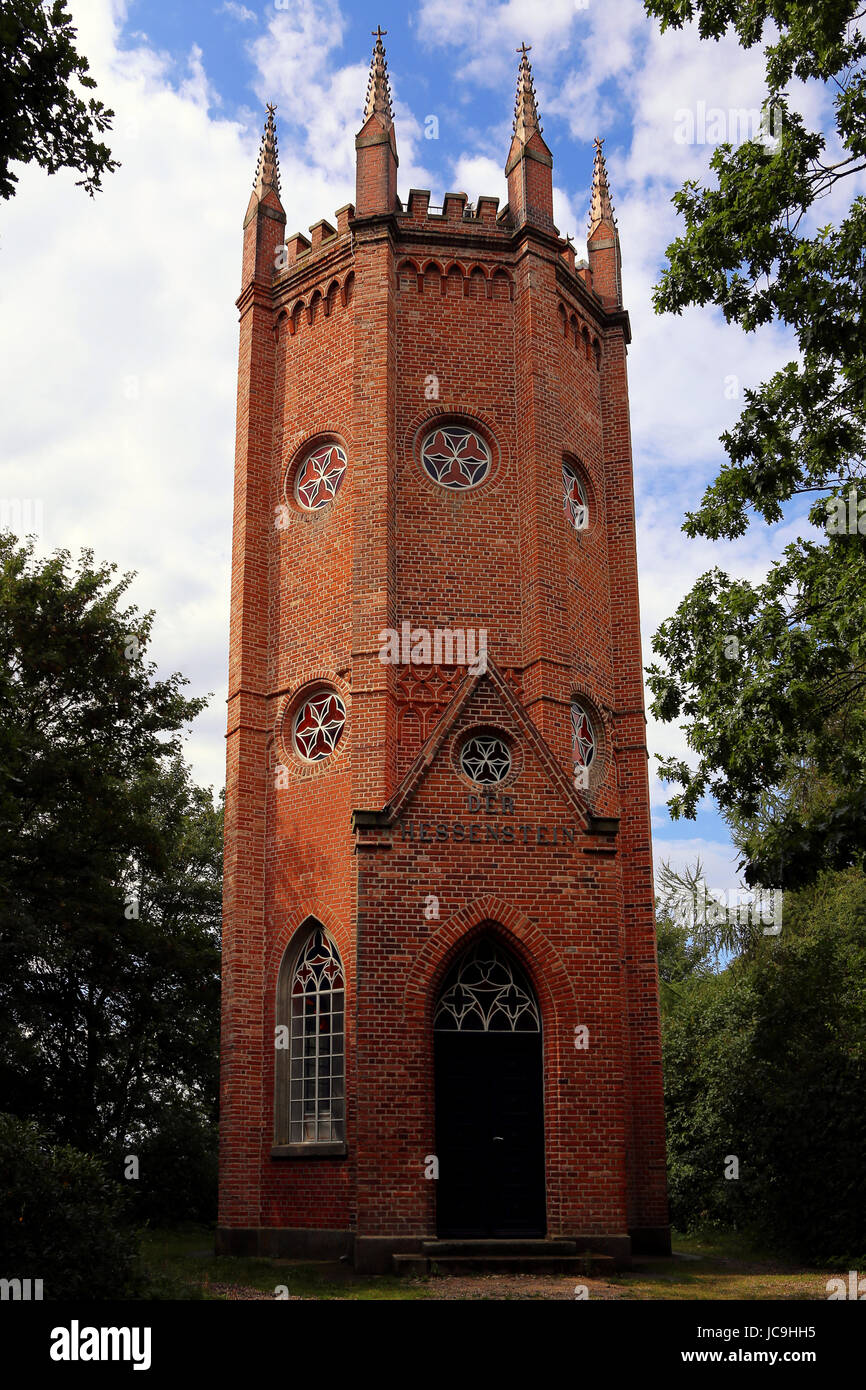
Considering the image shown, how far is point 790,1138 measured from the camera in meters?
17.2

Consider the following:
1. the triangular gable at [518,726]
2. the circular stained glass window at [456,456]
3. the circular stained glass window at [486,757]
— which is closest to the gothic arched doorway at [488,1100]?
the triangular gable at [518,726]

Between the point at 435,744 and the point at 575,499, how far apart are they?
20.5 ft

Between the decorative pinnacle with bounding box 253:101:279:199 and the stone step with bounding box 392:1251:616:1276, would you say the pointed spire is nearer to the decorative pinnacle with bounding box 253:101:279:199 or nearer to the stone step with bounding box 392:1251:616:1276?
the decorative pinnacle with bounding box 253:101:279:199

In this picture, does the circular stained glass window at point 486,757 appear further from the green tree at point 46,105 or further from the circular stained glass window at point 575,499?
the green tree at point 46,105

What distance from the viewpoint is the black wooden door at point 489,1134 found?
14.5 metres

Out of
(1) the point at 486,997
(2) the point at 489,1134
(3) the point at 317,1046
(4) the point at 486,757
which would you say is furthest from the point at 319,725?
(2) the point at 489,1134

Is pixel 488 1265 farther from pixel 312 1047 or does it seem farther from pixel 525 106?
pixel 525 106

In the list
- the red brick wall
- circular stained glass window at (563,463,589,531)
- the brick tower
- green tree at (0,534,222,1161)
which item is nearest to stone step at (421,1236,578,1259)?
the brick tower

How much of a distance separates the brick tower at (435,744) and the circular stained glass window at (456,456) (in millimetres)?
44

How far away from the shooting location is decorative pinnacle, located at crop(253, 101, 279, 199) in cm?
2152

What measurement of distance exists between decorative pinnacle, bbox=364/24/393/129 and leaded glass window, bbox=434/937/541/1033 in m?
13.3

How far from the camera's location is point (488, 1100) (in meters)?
14.9
